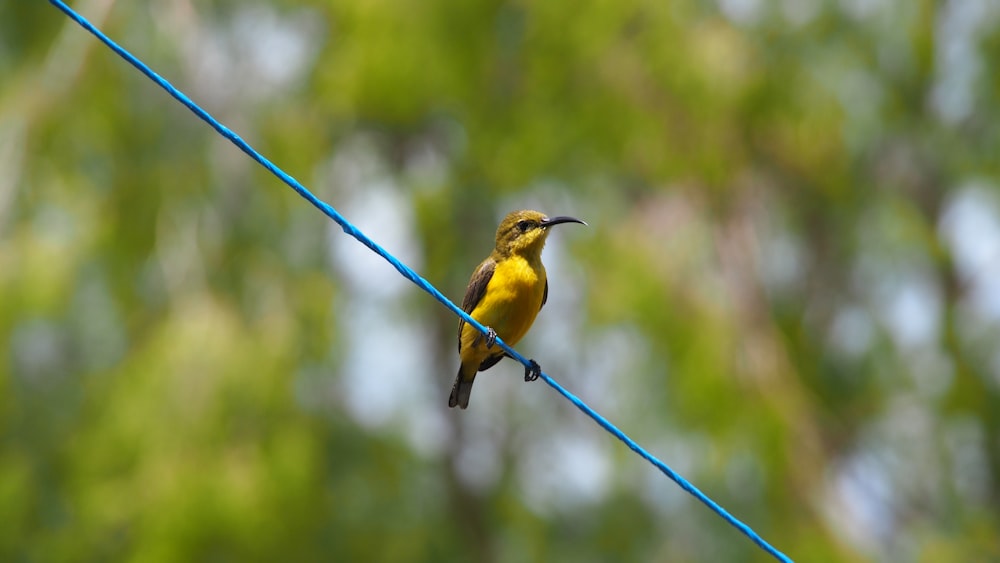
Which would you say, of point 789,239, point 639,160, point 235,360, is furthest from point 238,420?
point 789,239

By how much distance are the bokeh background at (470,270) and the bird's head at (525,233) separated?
110 inches

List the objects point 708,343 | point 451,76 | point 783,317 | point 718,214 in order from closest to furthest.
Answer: point 708,343
point 451,76
point 718,214
point 783,317

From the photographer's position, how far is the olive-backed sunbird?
6.54 m

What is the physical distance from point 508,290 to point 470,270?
499 cm

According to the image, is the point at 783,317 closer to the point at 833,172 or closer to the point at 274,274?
the point at 833,172

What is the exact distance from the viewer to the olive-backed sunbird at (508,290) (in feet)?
21.4

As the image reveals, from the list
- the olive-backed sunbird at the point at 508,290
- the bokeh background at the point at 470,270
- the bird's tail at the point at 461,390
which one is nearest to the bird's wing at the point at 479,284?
the olive-backed sunbird at the point at 508,290

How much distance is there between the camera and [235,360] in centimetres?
898

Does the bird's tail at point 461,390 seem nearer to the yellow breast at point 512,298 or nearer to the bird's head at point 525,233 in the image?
the yellow breast at point 512,298

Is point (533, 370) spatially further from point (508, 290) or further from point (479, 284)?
point (479, 284)

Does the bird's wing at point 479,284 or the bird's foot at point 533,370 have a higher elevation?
the bird's wing at point 479,284

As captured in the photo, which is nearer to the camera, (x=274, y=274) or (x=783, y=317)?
(x=274, y=274)

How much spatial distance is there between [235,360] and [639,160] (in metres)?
3.57

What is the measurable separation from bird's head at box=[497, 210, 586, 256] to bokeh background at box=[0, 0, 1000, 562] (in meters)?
2.79
